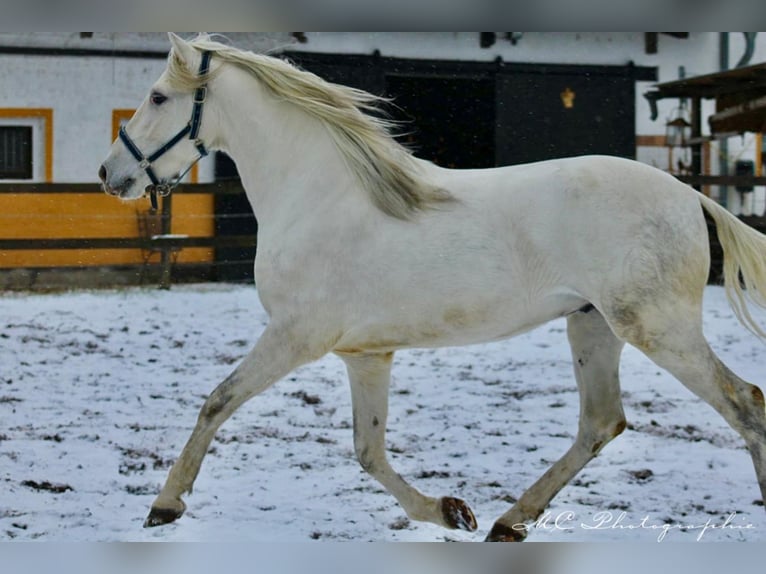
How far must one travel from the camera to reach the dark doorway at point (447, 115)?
14.5 feet

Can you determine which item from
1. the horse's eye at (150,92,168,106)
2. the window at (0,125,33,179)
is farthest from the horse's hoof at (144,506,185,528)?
the window at (0,125,33,179)

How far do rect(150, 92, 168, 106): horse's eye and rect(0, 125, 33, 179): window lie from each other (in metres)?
1.40

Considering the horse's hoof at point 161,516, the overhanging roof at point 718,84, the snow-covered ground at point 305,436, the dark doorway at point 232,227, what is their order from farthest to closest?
the dark doorway at point 232,227 → the overhanging roof at point 718,84 → the snow-covered ground at point 305,436 → the horse's hoof at point 161,516

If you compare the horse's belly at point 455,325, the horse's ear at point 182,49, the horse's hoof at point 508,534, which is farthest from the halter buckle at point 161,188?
the horse's hoof at point 508,534

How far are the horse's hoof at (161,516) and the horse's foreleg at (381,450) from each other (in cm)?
67

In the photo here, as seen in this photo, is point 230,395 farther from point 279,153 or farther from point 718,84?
point 718,84

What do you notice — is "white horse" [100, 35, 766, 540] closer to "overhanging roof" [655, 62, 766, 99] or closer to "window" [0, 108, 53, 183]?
"window" [0, 108, 53, 183]

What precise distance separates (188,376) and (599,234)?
7.90 ft

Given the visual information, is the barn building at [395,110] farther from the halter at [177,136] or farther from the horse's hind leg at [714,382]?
the horse's hind leg at [714,382]

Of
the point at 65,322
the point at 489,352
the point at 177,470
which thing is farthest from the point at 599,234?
the point at 65,322

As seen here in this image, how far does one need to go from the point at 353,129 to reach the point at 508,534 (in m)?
1.52

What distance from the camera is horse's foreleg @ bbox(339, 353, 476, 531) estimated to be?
10.5 ft

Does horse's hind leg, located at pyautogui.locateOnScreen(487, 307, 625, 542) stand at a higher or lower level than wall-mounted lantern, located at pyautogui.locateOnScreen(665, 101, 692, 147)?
lower

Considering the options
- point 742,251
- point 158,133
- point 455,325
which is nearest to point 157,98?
point 158,133
